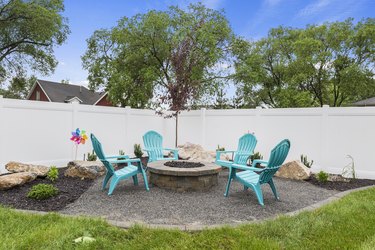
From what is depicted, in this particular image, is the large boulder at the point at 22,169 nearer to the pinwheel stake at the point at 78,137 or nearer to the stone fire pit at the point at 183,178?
the pinwheel stake at the point at 78,137

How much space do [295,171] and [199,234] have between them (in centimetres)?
357

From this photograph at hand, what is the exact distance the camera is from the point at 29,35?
12039 millimetres

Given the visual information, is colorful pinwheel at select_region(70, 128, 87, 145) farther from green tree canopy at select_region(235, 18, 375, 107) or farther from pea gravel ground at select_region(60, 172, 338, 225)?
green tree canopy at select_region(235, 18, 375, 107)

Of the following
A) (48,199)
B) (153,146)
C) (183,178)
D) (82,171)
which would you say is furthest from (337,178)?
(48,199)

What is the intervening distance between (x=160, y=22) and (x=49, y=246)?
922 centimetres

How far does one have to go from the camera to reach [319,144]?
5.99 metres

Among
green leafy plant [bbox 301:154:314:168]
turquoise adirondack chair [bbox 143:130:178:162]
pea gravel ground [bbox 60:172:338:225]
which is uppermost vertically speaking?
turquoise adirondack chair [bbox 143:130:178:162]

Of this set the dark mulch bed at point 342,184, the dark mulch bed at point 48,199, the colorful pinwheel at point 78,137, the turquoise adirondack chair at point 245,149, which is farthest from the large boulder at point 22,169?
the dark mulch bed at point 342,184

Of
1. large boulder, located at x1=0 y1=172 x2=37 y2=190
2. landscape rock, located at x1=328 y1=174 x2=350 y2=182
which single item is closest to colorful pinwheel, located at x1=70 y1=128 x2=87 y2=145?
large boulder, located at x1=0 y1=172 x2=37 y2=190

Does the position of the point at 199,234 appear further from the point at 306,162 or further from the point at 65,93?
the point at 65,93

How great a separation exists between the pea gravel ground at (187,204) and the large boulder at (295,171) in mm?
568

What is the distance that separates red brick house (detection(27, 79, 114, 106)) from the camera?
21.2m

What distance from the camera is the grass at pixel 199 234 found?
2336 mm

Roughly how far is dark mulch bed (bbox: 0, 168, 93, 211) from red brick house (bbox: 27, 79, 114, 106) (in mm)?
16234
